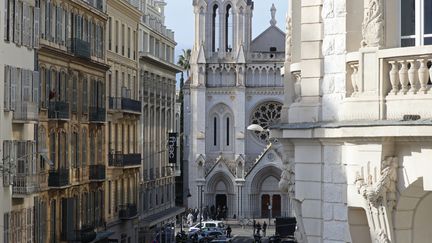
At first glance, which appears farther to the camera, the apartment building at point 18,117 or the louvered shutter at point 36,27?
the louvered shutter at point 36,27

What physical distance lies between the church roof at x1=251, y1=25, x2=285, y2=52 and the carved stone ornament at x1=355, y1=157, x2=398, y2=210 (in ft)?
342

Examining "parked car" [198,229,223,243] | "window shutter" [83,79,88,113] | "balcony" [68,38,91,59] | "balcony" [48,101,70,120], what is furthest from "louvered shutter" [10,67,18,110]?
"parked car" [198,229,223,243]

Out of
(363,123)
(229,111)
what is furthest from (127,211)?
(363,123)

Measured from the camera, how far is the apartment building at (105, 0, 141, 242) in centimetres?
5953

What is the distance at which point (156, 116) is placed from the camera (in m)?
76.6

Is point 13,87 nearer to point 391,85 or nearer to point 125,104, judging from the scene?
point 125,104

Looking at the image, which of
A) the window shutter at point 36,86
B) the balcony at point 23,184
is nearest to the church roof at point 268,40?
A: the window shutter at point 36,86

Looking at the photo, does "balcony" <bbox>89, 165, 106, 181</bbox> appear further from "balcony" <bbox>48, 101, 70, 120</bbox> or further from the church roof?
the church roof

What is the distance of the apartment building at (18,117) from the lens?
3669 centimetres

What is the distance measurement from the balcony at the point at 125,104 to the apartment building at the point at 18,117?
1846cm

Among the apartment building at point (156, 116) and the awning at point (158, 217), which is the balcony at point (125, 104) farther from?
the awning at point (158, 217)

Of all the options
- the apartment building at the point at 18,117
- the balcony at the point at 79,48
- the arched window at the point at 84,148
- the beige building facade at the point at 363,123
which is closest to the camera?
the beige building facade at the point at 363,123

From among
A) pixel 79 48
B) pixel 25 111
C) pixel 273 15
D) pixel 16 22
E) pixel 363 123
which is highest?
pixel 273 15

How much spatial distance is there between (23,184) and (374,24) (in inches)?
1082
